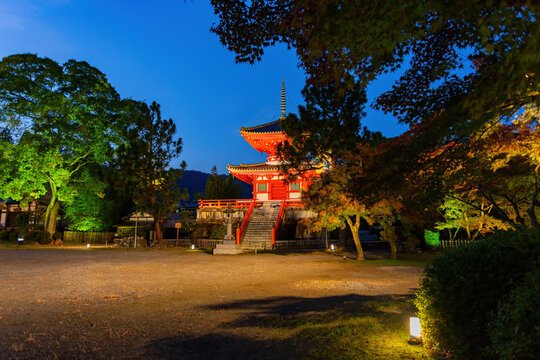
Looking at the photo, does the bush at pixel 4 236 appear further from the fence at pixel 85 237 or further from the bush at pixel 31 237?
the bush at pixel 31 237

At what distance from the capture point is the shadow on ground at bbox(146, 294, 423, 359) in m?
4.24

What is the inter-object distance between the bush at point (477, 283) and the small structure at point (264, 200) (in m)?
22.2

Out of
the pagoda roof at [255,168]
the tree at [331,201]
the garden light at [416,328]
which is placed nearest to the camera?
the garden light at [416,328]

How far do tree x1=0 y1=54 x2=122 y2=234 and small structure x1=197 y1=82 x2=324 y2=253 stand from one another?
36.2 feet

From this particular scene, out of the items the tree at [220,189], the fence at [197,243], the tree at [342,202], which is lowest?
the fence at [197,243]

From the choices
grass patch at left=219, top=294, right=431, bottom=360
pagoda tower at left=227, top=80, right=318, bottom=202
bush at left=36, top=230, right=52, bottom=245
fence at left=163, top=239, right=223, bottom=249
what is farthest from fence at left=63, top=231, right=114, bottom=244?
grass patch at left=219, top=294, right=431, bottom=360

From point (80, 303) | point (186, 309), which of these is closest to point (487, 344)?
point (186, 309)

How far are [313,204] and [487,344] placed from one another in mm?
13600

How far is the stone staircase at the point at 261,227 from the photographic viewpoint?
24.7m

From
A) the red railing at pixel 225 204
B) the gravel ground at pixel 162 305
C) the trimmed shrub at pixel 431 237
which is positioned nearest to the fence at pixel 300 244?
the trimmed shrub at pixel 431 237

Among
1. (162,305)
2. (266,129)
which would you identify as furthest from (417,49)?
(266,129)

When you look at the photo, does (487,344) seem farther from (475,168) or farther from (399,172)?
(475,168)

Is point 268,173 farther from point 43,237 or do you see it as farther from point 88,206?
point 43,237

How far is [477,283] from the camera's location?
10.3ft
